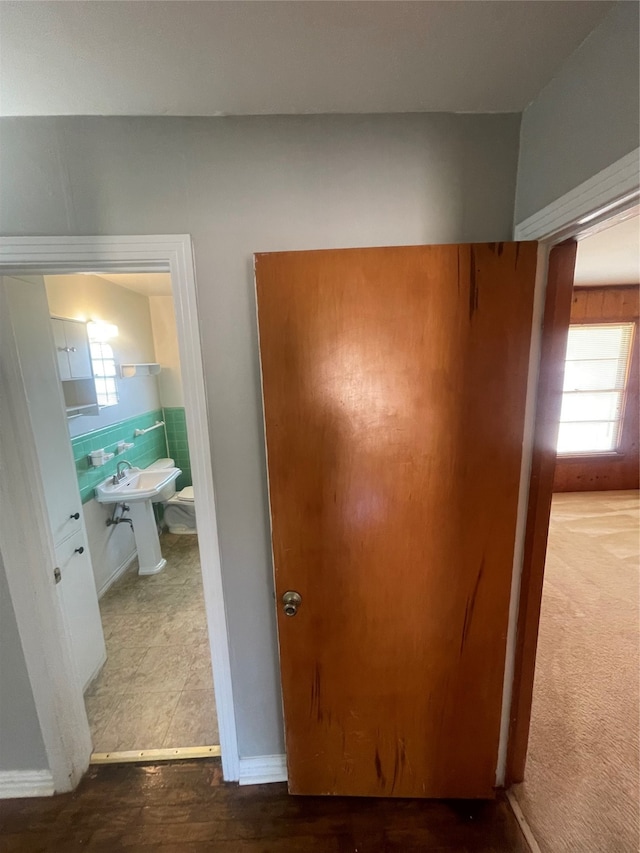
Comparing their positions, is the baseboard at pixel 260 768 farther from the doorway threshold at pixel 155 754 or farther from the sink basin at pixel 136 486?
the sink basin at pixel 136 486

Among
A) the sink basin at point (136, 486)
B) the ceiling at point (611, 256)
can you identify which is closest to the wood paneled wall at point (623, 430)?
the ceiling at point (611, 256)

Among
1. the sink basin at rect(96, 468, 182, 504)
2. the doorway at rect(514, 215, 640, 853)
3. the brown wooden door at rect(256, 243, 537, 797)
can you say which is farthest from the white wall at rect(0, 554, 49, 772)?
the doorway at rect(514, 215, 640, 853)

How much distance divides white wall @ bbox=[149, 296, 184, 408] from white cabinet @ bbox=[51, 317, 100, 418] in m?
1.30

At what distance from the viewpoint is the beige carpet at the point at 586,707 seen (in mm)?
1329

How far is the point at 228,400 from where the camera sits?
122 centimetres

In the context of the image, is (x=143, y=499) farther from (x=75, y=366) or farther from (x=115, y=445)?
(x=75, y=366)

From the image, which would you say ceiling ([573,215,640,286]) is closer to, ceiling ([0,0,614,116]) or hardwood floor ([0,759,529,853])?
ceiling ([0,0,614,116])

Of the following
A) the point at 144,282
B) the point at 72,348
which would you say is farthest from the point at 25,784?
the point at 144,282

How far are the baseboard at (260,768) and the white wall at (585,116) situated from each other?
7.18 feet

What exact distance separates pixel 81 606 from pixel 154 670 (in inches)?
22.8

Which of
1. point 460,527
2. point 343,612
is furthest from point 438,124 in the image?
point 343,612

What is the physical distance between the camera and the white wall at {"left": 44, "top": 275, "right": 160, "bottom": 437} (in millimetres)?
2566

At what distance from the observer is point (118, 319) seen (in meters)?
3.26

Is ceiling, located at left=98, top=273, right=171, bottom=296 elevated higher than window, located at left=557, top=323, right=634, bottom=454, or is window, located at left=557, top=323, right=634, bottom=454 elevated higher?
ceiling, located at left=98, top=273, right=171, bottom=296
